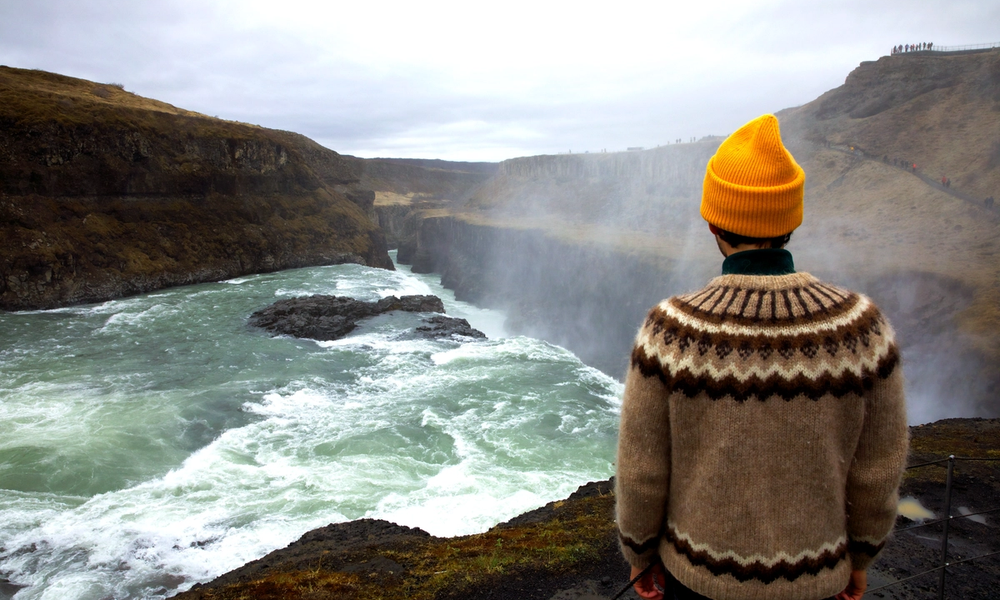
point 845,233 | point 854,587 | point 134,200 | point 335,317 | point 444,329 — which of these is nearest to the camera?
point 854,587

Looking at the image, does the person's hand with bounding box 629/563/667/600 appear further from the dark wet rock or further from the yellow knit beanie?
the dark wet rock

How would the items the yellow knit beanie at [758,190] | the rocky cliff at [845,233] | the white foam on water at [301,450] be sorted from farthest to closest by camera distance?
the rocky cliff at [845,233] < the white foam on water at [301,450] < the yellow knit beanie at [758,190]

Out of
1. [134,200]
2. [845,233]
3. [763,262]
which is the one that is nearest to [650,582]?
[763,262]


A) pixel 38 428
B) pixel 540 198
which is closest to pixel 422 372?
pixel 38 428

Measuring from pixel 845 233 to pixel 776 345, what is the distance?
135 ft

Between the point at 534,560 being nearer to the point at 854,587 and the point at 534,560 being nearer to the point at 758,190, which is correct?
the point at 854,587

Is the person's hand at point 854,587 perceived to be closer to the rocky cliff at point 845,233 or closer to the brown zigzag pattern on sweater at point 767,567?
the brown zigzag pattern on sweater at point 767,567

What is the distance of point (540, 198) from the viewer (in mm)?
75875

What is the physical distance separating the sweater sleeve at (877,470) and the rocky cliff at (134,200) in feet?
126

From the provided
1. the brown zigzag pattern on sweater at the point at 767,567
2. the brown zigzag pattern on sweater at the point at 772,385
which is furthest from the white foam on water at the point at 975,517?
the brown zigzag pattern on sweater at the point at 772,385

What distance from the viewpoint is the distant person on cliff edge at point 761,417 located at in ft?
6.33

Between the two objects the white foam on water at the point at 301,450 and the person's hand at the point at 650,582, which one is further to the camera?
the white foam on water at the point at 301,450

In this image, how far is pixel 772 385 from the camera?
1.93m

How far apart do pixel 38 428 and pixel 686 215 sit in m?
47.2
